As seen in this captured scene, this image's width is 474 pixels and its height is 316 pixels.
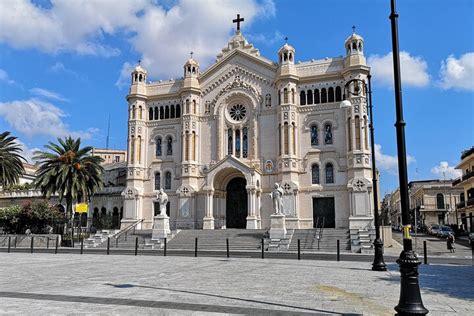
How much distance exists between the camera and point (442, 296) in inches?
434

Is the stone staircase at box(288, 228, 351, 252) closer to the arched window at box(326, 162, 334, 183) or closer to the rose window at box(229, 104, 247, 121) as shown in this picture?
the arched window at box(326, 162, 334, 183)

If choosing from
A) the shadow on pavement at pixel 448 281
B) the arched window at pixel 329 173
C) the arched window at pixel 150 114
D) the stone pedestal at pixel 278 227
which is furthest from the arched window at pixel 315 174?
the shadow on pavement at pixel 448 281

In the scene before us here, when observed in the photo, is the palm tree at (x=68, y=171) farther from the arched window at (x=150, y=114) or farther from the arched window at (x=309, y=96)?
the arched window at (x=309, y=96)

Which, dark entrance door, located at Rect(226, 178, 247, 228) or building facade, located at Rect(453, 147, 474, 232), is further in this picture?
building facade, located at Rect(453, 147, 474, 232)

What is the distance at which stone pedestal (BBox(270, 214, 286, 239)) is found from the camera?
32688mm

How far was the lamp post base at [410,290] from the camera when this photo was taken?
7.27 metres

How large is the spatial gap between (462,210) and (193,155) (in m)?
43.2

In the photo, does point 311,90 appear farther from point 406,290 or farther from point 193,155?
point 406,290

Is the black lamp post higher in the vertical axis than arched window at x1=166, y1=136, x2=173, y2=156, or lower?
lower

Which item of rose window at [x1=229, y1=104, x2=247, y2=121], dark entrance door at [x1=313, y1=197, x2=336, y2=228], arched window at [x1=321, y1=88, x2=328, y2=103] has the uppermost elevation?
arched window at [x1=321, y1=88, x2=328, y2=103]

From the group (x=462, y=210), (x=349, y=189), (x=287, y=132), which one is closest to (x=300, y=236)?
(x=349, y=189)

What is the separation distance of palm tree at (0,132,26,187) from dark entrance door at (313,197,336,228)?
1207 inches

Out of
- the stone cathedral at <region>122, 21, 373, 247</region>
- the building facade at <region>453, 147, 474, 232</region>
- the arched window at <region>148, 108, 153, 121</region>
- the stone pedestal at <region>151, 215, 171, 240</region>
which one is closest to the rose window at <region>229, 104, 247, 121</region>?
the stone cathedral at <region>122, 21, 373, 247</region>

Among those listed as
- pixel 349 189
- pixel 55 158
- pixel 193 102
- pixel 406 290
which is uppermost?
pixel 193 102
